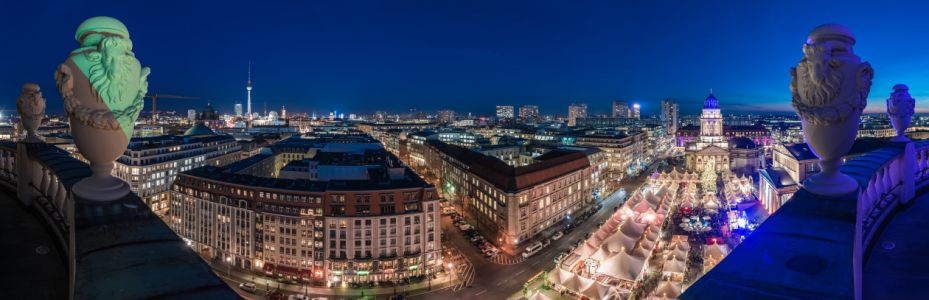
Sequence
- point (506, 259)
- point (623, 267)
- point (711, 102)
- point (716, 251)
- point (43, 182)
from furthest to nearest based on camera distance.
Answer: point (711, 102) < point (506, 259) < point (716, 251) < point (623, 267) < point (43, 182)

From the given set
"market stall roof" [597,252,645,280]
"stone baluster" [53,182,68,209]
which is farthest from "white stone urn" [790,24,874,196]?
"market stall roof" [597,252,645,280]

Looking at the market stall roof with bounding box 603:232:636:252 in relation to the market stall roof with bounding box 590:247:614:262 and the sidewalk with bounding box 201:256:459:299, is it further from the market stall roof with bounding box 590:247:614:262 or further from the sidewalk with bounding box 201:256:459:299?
the sidewalk with bounding box 201:256:459:299

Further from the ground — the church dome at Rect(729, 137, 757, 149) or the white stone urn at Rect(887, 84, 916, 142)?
the white stone urn at Rect(887, 84, 916, 142)

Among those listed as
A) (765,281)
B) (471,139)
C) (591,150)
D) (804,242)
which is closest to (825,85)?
(804,242)

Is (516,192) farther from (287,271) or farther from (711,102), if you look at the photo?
(711,102)

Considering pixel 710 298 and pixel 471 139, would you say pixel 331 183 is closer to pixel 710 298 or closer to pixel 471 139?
pixel 710 298

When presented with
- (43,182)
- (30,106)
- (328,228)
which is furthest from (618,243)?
(30,106)
